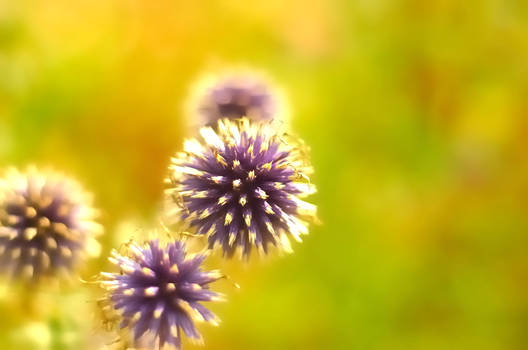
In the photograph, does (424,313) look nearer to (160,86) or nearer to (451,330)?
(451,330)

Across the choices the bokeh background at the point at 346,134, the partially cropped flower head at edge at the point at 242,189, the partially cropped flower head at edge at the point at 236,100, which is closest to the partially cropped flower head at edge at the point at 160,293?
the partially cropped flower head at edge at the point at 242,189

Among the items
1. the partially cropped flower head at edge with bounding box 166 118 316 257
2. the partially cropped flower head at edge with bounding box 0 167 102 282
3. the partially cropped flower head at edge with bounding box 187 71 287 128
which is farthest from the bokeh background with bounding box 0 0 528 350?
the partially cropped flower head at edge with bounding box 166 118 316 257

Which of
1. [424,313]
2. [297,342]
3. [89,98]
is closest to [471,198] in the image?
[424,313]

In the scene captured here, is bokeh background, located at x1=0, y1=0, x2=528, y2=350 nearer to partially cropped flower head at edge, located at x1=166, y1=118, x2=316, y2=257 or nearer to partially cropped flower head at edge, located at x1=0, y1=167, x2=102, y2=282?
partially cropped flower head at edge, located at x1=0, y1=167, x2=102, y2=282

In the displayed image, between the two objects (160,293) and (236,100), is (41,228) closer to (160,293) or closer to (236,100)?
(160,293)

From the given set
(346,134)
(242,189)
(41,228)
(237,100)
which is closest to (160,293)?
(242,189)

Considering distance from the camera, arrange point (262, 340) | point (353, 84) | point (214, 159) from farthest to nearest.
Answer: point (353, 84)
point (262, 340)
point (214, 159)

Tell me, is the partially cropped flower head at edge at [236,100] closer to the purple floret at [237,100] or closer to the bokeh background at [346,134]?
the purple floret at [237,100]
